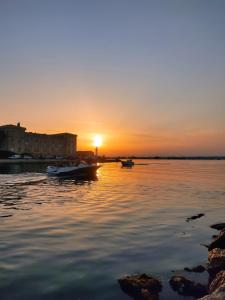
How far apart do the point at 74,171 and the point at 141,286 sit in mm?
61872

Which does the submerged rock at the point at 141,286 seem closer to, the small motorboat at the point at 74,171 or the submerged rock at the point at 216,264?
the submerged rock at the point at 216,264

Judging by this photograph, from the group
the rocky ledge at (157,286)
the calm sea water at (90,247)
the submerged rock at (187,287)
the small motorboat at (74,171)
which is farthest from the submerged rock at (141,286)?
the small motorboat at (74,171)

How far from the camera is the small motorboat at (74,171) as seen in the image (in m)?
70.0

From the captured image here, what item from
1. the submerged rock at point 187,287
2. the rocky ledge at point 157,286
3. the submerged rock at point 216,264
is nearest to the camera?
the rocky ledge at point 157,286

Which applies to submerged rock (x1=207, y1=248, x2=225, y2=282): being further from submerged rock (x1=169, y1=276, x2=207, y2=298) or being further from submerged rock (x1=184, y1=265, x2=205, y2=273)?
submerged rock (x1=169, y1=276, x2=207, y2=298)

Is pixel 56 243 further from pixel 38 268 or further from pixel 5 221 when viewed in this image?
pixel 5 221

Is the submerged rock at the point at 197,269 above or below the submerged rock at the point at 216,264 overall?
below

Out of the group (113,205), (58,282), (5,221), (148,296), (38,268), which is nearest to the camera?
(148,296)

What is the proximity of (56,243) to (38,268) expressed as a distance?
392 cm

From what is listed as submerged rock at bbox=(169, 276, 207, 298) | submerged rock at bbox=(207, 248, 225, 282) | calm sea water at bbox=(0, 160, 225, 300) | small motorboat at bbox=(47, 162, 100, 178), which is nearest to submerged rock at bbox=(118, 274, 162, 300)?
calm sea water at bbox=(0, 160, 225, 300)

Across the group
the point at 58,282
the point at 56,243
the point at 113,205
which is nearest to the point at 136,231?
the point at 56,243

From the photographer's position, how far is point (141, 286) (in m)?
11.2

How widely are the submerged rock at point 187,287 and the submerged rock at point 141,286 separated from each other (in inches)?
21.1

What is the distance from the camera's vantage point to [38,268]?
516 inches
